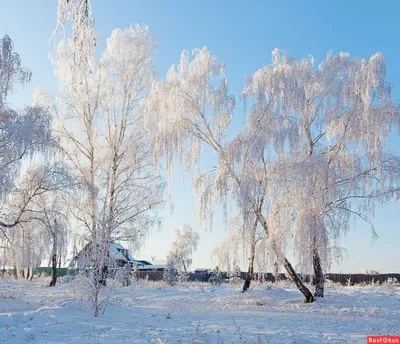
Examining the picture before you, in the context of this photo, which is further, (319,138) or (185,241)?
(185,241)

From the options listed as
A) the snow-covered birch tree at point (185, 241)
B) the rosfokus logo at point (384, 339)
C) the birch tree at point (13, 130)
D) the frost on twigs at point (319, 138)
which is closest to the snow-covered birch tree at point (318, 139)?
the frost on twigs at point (319, 138)

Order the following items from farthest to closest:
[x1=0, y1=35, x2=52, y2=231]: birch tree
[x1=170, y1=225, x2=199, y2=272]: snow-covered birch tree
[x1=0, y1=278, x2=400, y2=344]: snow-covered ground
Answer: [x1=170, y1=225, x2=199, y2=272]: snow-covered birch tree → [x1=0, y1=35, x2=52, y2=231]: birch tree → [x1=0, y1=278, x2=400, y2=344]: snow-covered ground

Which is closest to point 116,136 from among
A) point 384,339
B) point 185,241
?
point 384,339

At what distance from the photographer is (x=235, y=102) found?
1599 centimetres

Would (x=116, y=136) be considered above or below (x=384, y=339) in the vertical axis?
above

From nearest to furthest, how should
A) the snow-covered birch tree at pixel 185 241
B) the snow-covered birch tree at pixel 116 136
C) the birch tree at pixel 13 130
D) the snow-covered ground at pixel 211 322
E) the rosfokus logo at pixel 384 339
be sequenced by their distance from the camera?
the snow-covered ground at pixel 211 322
the rosfokus logo at pixel 384 339
the birch tree at pixel 13 130
the snow-covered birch tree at pixel 116 136
the snow-covered birch tree at pixel 185 241

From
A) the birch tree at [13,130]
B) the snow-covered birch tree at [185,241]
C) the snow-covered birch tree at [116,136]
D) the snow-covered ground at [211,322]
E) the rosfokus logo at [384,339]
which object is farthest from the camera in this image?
the snow-covered birch tree at [185,241]

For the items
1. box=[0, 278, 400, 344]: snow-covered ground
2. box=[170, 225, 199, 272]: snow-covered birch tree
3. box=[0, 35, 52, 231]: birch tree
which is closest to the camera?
box=[0, 278, 400, 344]: snow-covered ground

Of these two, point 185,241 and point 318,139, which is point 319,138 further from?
point 185,241

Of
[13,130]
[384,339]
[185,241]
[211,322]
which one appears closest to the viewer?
[384,339]

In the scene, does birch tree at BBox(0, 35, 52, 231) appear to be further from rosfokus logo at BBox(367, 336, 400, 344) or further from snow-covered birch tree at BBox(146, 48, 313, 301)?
rosfokus logo at BBox(367, 336, 400, 344)

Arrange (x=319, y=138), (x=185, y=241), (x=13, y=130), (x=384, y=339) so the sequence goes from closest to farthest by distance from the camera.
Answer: (x=384, y=339), (x=13, y=130), (x=319, y=138), (x=185, y=241)

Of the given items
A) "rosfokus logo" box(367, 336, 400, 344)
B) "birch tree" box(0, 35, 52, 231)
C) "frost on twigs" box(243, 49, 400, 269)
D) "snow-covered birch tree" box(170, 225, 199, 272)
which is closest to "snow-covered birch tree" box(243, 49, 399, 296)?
"frost on twigs" box(243, 49, 400, 269)

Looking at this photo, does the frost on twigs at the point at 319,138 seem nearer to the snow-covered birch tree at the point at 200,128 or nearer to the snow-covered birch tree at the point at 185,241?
the snow-covered birch tree at the point at 200,128
